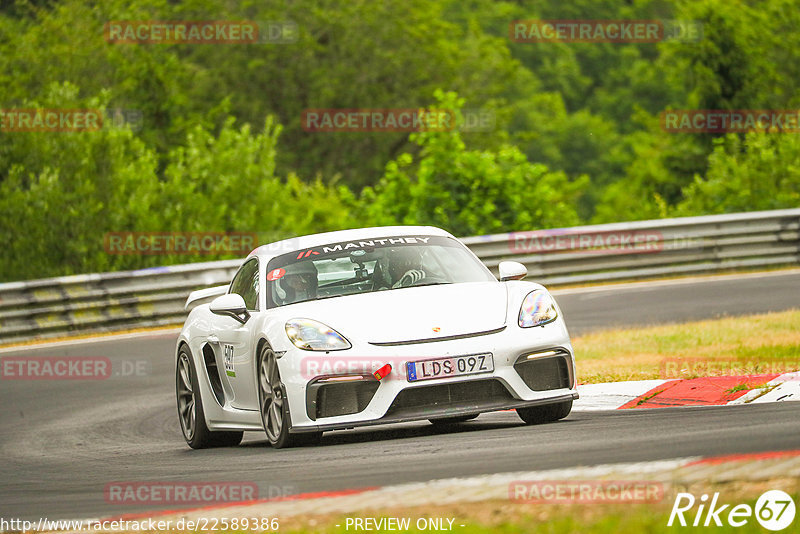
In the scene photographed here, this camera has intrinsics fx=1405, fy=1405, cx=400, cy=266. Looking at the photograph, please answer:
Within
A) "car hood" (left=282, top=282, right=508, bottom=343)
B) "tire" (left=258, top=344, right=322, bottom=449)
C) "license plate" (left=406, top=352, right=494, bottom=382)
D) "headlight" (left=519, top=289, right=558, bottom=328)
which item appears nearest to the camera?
"license plate" (left=406, top=352, right=494, bottom=382)

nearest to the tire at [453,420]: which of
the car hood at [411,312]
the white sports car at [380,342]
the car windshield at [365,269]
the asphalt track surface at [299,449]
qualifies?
the asphalt track surface at [299,449]

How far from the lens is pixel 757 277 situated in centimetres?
2019

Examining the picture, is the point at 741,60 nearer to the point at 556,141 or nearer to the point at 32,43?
the point at 32,43

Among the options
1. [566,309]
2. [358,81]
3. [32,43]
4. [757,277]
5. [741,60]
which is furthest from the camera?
[358,81]

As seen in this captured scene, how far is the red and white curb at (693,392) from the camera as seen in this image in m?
9.02

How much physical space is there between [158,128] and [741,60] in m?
19.4

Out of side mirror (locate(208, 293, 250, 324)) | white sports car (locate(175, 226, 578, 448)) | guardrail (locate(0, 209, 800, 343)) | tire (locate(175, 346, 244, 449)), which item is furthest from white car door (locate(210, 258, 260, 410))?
guardrail (locate(0, 209, 800, 343))

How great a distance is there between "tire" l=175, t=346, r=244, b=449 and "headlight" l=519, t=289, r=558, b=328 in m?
2.49

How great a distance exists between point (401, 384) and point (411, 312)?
1.67ft

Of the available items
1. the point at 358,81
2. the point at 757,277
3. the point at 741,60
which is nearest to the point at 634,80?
the point at 358,81

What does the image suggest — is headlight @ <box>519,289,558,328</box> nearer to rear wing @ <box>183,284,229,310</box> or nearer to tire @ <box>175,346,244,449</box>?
tire @ <box>175,346,244,449</box>

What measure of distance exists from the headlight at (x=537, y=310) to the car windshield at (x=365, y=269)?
26.3 inches

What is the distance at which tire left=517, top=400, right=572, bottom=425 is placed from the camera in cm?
873

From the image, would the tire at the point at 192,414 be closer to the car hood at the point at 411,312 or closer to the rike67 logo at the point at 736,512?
the car hood at the point at 411,312
